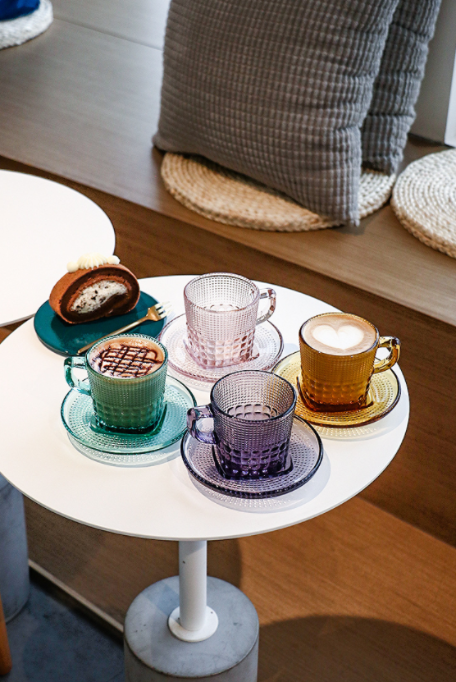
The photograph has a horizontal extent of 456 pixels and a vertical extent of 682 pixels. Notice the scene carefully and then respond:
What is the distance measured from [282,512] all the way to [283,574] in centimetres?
82

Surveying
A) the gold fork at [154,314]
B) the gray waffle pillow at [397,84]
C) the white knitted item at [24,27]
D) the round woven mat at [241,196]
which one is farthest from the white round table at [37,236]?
the white knitted item at [24,27]

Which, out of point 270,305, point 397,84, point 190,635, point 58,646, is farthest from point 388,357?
point 397,84

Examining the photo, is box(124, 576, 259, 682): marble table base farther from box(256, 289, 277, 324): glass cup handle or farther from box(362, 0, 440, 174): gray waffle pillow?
box(362, 0, 440, 174): gray waffle pillow

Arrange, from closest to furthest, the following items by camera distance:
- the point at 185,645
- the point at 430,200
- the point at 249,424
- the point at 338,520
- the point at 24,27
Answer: the point at 249,424 < the point at 185,645 < the point at 338,520 < the point at 430,200 < the point at 24,27

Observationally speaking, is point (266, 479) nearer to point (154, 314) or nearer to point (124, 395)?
point (124, 395)

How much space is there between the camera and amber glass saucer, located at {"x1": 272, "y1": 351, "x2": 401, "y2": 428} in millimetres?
888

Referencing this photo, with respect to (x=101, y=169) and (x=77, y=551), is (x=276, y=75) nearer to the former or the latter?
(x=101, y=169)

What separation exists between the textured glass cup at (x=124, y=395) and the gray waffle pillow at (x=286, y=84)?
96 centimetres

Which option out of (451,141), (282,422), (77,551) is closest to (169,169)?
(451,141)

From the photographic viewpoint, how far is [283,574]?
1.53 metres

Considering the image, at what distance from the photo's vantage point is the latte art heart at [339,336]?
894 mm

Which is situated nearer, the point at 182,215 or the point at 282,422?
the point at 282,422

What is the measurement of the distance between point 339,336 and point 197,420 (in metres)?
0.21

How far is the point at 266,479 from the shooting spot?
31.7 inches
